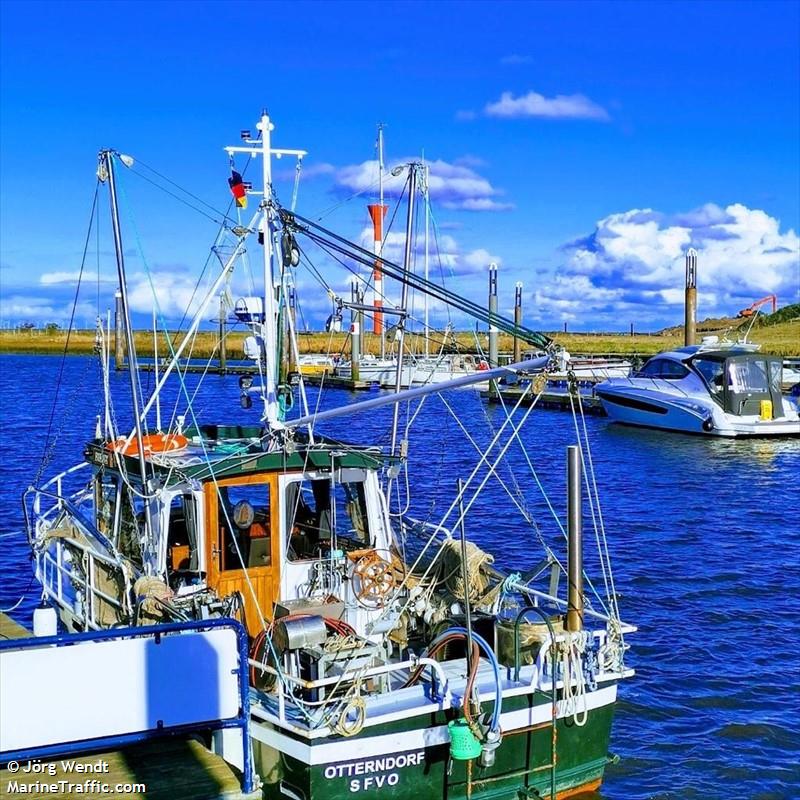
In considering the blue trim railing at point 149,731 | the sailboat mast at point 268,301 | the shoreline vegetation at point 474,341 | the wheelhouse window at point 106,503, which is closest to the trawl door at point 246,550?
the sailboat mast at point 268,301

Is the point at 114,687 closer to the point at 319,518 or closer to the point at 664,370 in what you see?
the point at 319,518

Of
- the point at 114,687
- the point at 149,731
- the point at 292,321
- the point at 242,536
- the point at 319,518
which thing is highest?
the point at 292,321

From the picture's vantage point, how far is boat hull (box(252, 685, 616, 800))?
9.09 m

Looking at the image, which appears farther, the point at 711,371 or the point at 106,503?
the point at 711,371

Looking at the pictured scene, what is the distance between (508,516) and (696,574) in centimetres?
651

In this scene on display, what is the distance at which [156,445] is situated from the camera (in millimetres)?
13375

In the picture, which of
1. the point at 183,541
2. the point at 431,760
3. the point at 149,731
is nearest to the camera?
the point at 149,731

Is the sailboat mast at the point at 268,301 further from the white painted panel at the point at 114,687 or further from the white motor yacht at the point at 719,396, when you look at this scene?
the white motor yacht at the point at 719,396

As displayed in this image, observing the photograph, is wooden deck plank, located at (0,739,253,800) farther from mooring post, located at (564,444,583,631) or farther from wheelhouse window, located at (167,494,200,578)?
mooring post, located at (564,444,583,631)

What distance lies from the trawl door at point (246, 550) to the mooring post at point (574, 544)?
11.4 ft

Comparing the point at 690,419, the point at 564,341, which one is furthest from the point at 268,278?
the point at 564,341

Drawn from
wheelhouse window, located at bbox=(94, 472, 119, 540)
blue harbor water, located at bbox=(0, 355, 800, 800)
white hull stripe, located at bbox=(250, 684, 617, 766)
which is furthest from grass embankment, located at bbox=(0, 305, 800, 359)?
white hull stripe, located at bbox=(250, 684, 617, 766)

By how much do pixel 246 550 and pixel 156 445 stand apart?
230 centimetres

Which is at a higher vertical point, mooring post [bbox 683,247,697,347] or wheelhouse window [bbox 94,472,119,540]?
mooring post [bbox 683,247,697,347]
